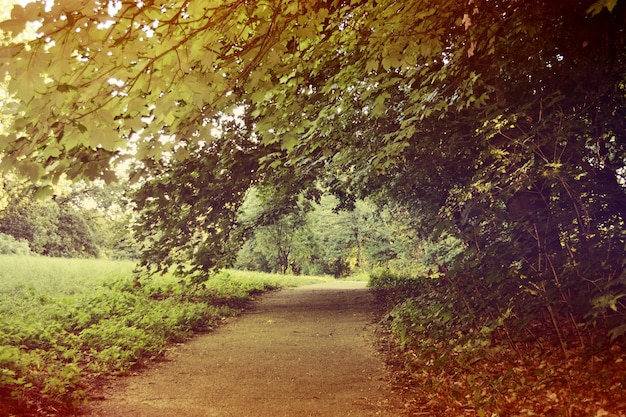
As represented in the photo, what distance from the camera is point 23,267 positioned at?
1266 centimetres

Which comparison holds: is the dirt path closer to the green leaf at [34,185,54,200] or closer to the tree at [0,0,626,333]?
the tree at [0,0,626,333]

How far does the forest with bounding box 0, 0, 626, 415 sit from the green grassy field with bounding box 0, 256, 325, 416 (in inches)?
56.3

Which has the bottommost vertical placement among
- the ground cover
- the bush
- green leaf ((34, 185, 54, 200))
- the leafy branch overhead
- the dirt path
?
the dirt path

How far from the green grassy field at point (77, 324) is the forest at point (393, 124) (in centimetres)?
143

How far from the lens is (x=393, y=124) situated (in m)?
8.22

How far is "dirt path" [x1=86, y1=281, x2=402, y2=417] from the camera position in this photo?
5215mm

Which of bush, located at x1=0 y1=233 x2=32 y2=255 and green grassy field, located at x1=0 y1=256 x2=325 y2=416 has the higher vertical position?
bush, located at x1=0 y1=233 x2=32 y2=255

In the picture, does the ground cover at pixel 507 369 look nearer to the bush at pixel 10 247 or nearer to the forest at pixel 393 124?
the forest at pixel 393 124

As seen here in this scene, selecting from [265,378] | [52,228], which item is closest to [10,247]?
[52,228]

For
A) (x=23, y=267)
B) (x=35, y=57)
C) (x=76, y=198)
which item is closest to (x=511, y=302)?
(x=35, y=57)

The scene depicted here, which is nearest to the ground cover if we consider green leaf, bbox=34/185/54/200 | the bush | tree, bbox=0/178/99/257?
green leaf, bbox=34/185/54/200

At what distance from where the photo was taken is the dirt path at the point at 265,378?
5.21 metres

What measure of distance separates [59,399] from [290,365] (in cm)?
335

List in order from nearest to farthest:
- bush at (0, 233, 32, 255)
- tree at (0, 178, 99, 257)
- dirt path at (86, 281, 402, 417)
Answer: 1. dirt path at (86, 281, 402, 417)
2. bush at (0, 233, 32, 255)
3. tree at (0, 178, 99, 257)
